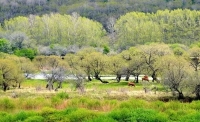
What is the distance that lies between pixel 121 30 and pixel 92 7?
41341 mm

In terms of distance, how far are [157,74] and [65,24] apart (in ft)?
189

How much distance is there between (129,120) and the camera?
80.2ft

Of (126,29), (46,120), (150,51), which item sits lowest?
(46,120)

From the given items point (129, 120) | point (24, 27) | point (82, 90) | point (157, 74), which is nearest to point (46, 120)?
point (129, 120)

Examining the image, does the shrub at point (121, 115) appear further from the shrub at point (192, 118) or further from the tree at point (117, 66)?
the tree at point (117, 66)

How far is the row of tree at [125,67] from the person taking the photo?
139ft

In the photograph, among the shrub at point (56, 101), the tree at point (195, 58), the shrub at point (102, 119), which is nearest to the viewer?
the shrub at point (102, 119)

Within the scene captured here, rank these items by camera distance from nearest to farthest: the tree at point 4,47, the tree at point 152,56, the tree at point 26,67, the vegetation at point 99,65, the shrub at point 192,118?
the shrub at point 192,118, the vegetation at point 99,65, the tree at point 152,56, the tree at point 26,67, the tree at point 4,47

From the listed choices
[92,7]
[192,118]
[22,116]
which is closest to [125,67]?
[22,116]

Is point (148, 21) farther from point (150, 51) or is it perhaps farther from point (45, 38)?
point (150, 51)

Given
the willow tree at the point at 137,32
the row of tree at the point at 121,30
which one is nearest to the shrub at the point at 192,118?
the row of tree at the point at 121,30

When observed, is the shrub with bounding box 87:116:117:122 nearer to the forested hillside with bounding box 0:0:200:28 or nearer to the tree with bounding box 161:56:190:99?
the tree with bounding box 161:56:190:99

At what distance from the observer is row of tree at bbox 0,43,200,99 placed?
42.5 metres

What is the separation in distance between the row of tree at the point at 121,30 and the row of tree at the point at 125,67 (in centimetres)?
3319
